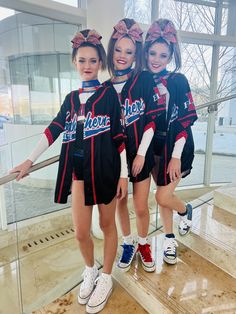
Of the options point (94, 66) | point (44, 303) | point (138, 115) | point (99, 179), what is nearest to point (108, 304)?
point (44, 303)

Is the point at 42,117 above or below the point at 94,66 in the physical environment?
below

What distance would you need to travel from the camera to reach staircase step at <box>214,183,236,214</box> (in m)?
2.08

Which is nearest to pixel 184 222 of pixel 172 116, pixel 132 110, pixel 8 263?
pixel 172 116

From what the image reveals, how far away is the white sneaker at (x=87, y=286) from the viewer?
136 cm

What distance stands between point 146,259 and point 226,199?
992mm

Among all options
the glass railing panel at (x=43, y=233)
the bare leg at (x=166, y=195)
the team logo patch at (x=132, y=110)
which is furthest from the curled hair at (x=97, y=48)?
the glass railing panel at (x=43, y=233)

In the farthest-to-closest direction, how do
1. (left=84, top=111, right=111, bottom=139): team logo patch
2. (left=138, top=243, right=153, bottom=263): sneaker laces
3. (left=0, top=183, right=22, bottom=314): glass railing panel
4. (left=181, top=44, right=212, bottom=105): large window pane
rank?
(left=181, top=44, right=212, bottom=105): large window pane
(left=0, top=183, right=22, bottom=314): glass railing panel
(left=138, top=243, right=153, bottom=263): sneaker laces
(left=84, top=111, right=111, bottom=139): team logo patch

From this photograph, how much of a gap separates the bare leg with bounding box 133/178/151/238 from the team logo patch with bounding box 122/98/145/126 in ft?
1.08

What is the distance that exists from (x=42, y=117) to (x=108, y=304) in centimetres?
267

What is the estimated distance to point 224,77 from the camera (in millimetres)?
3908

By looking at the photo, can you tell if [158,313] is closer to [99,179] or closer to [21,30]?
[99,179]

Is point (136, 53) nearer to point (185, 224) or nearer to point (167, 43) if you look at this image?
point (167, 43)

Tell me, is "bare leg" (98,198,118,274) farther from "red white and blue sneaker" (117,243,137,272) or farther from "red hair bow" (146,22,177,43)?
"red hair bow" (146,22,177,43)

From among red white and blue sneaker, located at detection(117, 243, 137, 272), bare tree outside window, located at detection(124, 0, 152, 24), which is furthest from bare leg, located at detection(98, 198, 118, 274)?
bare tree outside window, located at detection(124, 0, 152, 24)
